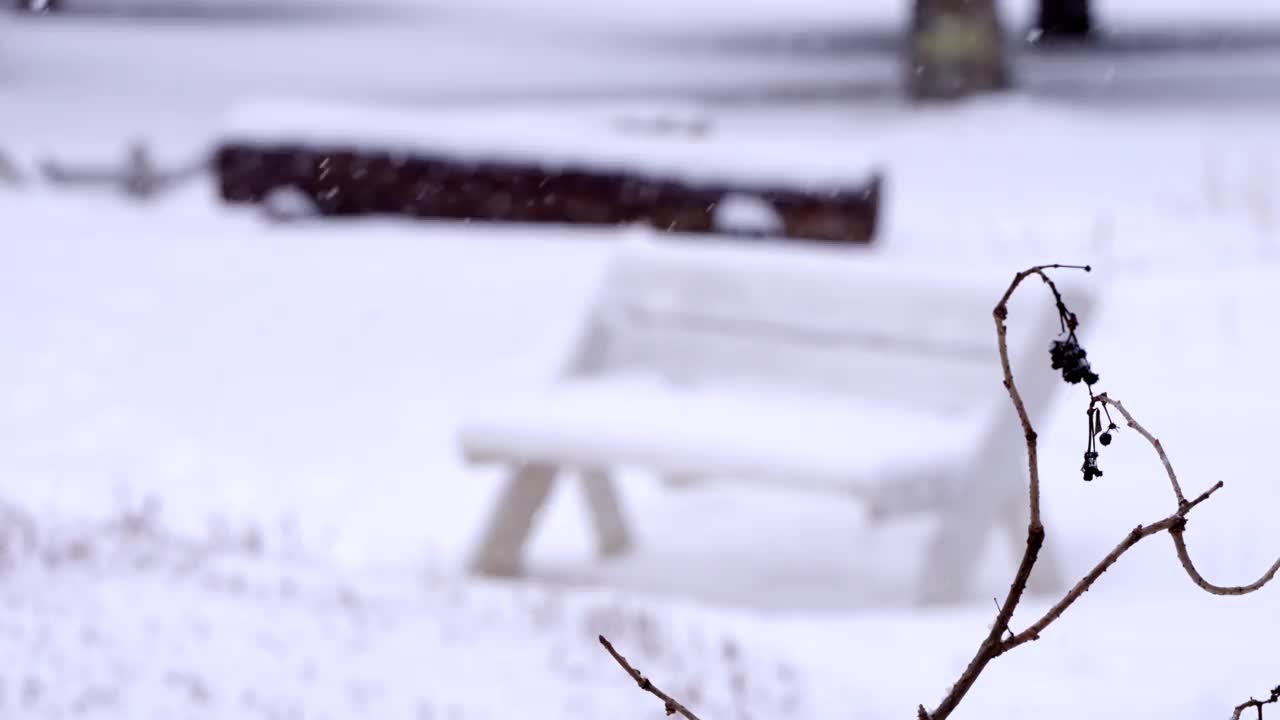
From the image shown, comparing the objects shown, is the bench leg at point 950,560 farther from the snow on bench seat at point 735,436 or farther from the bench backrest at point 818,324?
the bench backrest at point 818,324

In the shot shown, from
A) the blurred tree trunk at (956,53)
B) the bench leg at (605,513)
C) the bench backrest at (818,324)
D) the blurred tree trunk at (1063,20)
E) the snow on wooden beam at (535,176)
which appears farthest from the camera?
the blurred tree trunk at (1063,20)

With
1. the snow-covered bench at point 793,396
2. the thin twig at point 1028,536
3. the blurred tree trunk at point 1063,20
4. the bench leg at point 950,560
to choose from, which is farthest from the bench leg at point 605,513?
the blurred tree trunk at point 1063,20

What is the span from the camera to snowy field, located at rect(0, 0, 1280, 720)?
7.13 feet

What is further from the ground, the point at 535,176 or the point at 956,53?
the point at 535,176

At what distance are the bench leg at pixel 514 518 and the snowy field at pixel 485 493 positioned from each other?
0.17 metres

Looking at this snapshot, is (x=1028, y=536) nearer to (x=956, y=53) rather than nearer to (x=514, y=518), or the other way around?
(x=514, y=518)

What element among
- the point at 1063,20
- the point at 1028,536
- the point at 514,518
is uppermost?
the point at 1028,536

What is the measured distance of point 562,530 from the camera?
4293mm

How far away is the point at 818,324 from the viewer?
12.0 feet

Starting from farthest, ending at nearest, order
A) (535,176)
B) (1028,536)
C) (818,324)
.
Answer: (535,176)
(818,324)
(1028,536)

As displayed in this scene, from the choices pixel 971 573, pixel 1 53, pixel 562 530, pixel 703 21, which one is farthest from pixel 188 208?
pixel 703 21

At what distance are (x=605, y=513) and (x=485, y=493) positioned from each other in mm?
896

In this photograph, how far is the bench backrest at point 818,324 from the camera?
11.4 feet

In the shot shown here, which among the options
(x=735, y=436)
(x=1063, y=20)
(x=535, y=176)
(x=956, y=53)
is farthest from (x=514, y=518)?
(x=1063, y=20)
